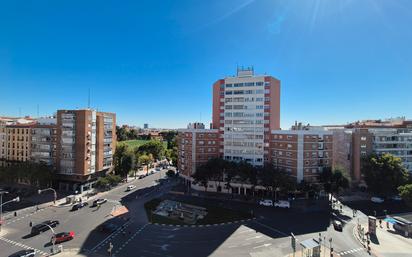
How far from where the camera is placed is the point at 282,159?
7106 centimetres

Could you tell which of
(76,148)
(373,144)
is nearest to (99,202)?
(76,148)

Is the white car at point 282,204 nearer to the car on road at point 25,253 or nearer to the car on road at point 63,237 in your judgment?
the car on road at point 63,237

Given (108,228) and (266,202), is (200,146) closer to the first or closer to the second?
(266,202)

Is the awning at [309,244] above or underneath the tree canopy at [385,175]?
underneath

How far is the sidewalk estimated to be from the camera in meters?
38.9

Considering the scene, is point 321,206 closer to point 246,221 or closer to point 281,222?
point 281,222

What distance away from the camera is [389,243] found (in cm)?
4238

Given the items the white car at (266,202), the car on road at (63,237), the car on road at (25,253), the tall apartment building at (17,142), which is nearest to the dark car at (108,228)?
the car on road at (63,237)

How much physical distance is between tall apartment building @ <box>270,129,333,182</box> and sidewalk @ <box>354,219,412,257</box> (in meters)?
22.4

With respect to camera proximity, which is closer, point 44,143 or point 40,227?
point 40,227

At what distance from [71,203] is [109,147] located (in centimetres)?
2504

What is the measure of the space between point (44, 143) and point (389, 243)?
Answer: 93.6 metres

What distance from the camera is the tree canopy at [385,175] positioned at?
217 ft

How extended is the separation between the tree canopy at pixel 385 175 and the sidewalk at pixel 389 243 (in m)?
21.7
